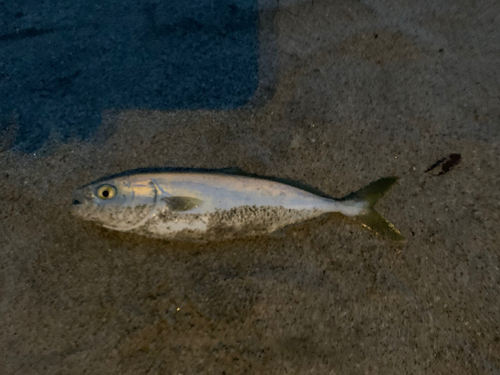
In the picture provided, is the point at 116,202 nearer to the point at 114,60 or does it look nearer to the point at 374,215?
the point at 114,60

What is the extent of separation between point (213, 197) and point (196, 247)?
1.49 feet

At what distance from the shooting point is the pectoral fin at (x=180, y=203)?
2.13 m

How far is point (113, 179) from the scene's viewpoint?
2158 millimetres

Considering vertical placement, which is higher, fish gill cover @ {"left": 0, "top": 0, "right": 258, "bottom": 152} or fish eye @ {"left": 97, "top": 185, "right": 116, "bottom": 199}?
fish gill cover @ {"left": 0, "top": 0, "right": 258, "bottom": 152}

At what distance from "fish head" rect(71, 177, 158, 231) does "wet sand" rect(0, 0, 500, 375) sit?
0.23 meters

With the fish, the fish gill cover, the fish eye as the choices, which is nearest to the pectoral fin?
the fish

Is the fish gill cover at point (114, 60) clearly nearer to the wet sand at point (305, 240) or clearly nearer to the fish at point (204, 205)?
the wet sand at point (305, 240)

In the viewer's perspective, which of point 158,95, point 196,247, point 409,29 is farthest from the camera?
point 409,29

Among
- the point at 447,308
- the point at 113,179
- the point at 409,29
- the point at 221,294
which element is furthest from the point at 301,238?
the point at 409,29

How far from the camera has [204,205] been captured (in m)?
2.17

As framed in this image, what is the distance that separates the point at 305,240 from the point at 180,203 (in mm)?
1078

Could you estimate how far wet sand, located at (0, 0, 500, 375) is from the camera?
2166 mm

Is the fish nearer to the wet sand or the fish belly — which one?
the fish belly

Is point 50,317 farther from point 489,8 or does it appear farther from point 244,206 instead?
point 489,8
